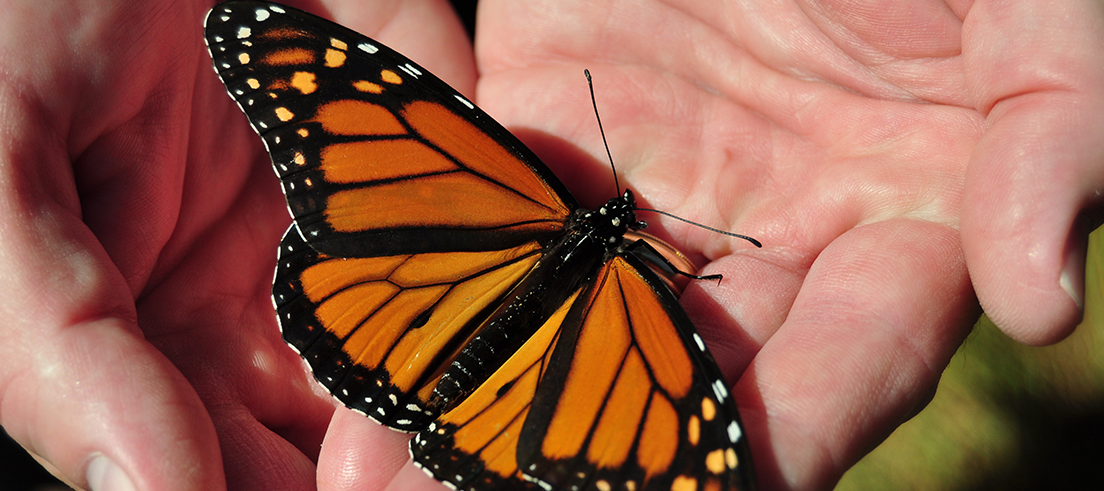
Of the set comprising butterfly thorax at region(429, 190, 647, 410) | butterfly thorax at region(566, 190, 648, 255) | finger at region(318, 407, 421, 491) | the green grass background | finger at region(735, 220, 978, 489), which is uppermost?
butterfly thorax at region(566, 190, 648, 255)

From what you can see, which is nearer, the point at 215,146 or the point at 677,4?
the point at 215,146

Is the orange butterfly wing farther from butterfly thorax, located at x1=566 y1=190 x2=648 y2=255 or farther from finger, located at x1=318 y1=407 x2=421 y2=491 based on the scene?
butterfly thorax, located at x1=566 y1=190 x2=648 y2=255

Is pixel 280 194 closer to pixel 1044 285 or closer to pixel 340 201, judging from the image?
pixel 340 201

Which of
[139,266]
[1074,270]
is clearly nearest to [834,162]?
[1074,270]

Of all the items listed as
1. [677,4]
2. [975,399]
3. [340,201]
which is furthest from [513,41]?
[975,399]

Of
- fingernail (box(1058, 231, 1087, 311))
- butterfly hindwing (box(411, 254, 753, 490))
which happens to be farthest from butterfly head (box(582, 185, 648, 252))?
fingernail (box(1058, 231, 1087, 311))

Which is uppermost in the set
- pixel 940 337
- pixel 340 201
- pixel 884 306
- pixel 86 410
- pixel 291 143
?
pixel 291 143
